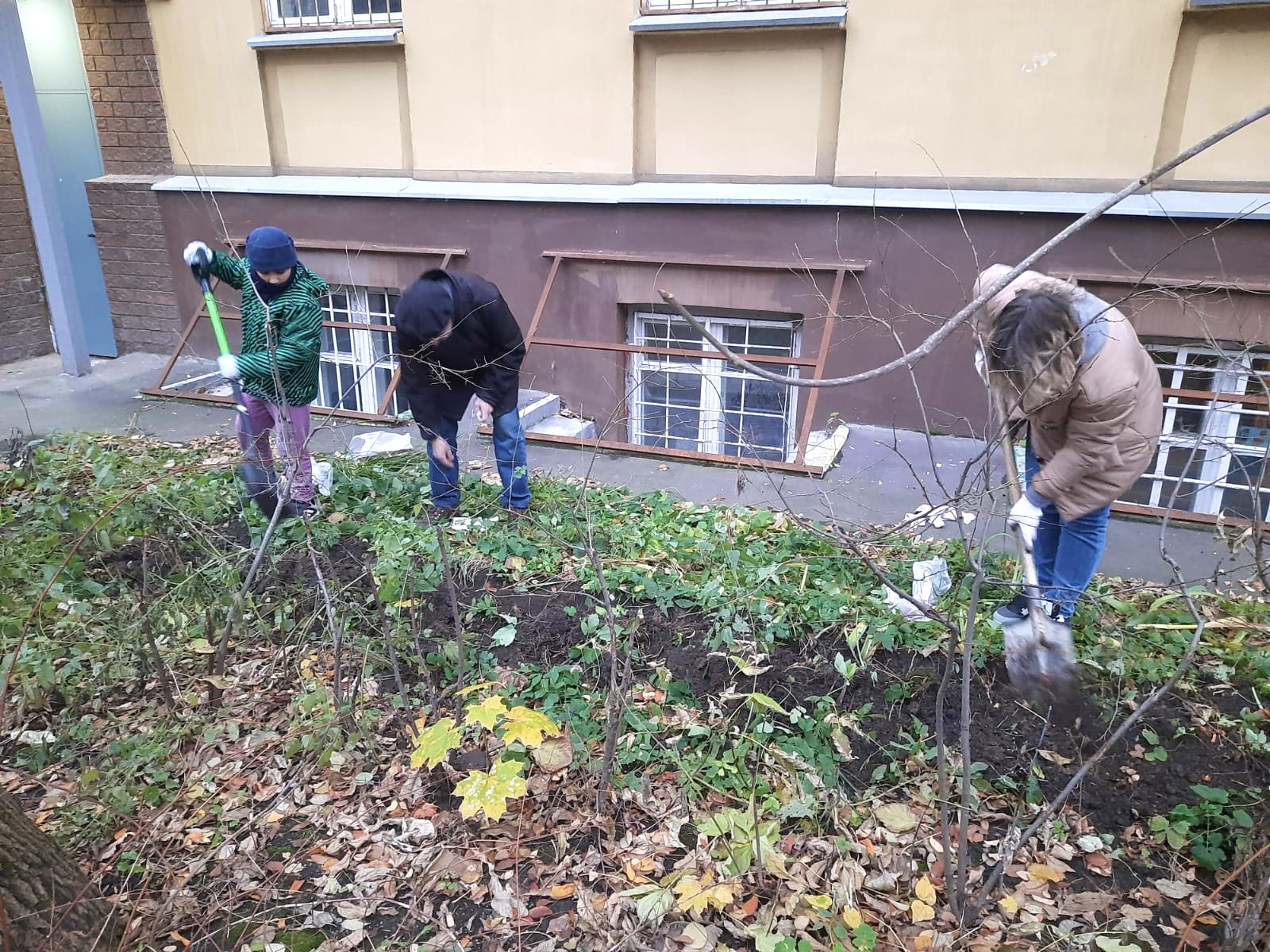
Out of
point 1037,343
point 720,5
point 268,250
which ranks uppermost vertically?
point 720,5

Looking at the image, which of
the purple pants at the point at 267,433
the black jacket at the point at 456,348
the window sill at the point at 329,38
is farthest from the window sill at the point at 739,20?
the purple pants at the point at 267,433

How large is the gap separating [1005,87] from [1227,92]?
120cm

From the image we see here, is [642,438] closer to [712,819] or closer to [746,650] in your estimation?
[746,650]

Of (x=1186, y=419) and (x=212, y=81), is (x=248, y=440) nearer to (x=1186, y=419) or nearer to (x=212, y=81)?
(x=212, y=81)

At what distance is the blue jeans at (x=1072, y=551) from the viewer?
3246 millimetres

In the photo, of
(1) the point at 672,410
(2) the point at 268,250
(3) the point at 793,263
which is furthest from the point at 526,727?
(1) the point at 672,410

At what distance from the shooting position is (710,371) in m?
6.35

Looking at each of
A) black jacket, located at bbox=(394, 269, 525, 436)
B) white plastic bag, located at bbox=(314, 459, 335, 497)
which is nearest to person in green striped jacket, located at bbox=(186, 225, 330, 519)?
white plastic bag, located at bbox=(314, 459, 335, 497)

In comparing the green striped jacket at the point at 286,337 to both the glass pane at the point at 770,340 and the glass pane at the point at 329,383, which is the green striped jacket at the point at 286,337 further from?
the glass pane at the point at 329,383

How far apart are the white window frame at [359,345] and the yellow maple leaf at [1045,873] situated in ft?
18.4

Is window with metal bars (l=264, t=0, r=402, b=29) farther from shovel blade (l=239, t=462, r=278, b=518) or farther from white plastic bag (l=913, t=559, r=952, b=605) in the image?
white plastic bag (l=913, t=559, r=952, b=605)

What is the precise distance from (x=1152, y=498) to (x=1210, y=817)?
140 inches

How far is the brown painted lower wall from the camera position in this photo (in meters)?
5.00

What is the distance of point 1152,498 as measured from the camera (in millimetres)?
5582
